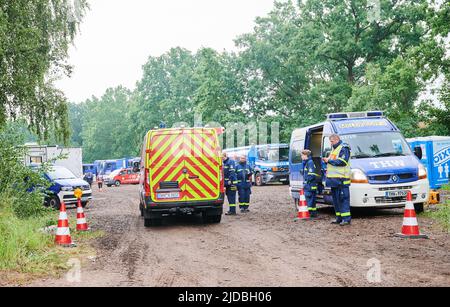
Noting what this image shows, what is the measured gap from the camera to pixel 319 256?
7.92m

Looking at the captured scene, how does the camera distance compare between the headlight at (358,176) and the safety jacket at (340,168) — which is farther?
the headlight at (358,176)

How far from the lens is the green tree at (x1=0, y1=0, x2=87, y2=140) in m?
13.5

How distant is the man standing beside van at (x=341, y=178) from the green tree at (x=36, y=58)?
791cm

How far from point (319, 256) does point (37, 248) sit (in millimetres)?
4730

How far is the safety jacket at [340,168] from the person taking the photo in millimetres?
11211

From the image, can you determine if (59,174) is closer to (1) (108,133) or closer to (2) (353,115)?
(2) (353,115)

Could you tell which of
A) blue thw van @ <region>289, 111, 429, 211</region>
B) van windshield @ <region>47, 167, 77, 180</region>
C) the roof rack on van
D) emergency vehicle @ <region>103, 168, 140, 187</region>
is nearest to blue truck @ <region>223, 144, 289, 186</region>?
van windshield @ <region>47, 167, 77, 180</region>

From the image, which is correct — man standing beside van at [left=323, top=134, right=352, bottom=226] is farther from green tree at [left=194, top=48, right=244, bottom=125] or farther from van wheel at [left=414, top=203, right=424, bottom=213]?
green tree at [left=194, top=48, right=244, bottom=125]

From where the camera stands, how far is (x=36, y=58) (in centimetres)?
1451

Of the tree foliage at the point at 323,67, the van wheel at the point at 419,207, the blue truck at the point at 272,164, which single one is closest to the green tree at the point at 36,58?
the van wheel at the point at 419,207

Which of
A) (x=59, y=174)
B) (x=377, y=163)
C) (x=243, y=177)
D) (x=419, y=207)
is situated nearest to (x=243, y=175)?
(x=243, y=177)

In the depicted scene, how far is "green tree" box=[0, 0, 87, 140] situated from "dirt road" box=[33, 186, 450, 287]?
4.74m

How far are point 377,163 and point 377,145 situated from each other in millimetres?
891

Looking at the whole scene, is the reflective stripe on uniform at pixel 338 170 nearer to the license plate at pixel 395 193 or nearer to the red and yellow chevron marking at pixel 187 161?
the license plate at pixel 395 193
